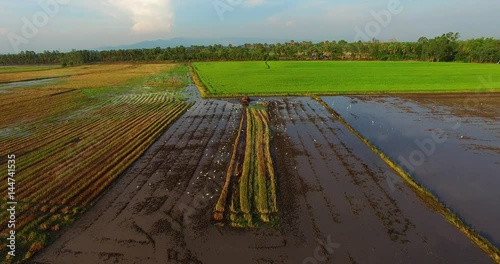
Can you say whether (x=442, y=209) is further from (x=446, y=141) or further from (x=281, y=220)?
(x=446, y=141)

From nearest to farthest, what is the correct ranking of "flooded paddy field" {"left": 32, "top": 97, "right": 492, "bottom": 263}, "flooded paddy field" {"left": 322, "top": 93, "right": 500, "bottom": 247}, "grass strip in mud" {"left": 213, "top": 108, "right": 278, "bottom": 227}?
"flooded paddy field" {"left": 32, "top": 97, "right": 492, "bottom": 263}, "grass strip in mud" {"left": 213, "top": 108, "right": 278, "bottom": 227}, "flooded paddy field" {"left": 322, "top": 93, "right": 500, "bottom": 247}

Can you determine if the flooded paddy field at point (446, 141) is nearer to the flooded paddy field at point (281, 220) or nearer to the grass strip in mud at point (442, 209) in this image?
the grass strip in mud at point (442, 209)

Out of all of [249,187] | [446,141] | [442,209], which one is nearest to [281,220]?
[249,187]

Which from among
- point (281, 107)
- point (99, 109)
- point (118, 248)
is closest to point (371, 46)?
point (281, 107)

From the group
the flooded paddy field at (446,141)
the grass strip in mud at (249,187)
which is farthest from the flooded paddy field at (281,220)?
the flooded paddy field at (446,141)

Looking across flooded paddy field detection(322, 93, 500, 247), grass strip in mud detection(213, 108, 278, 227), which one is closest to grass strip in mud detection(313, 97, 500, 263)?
flooded paddy field detection(322, 93, 500, 247)

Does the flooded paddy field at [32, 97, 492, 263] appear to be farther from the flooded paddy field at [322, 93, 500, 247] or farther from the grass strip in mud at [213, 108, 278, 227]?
the flooded paddy field at [322, 93, 500, 247]

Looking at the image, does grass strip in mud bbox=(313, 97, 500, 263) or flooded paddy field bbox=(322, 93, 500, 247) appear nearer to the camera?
grass strip in mud bbox=(313, 97, 500, 263)

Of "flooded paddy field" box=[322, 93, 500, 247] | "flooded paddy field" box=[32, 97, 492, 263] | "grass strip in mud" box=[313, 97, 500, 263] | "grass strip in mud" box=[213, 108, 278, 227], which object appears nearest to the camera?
"flooded paddy field" box=[32, 97, 492, 263]
